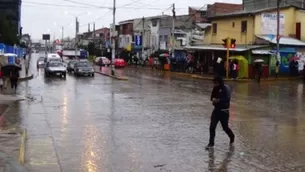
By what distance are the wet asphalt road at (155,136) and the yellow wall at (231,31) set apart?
2606 cm

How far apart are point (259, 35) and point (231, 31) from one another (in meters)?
4.70

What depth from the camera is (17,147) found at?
36.5ft

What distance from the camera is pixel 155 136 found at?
13055 millimetres

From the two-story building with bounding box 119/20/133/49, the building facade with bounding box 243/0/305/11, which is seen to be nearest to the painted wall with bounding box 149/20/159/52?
the two-story building with bounding box 119/20/133/49

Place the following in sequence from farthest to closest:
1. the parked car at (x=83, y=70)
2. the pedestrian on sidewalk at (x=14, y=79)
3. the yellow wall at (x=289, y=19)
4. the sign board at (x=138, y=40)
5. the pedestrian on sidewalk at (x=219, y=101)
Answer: the sign board at (x=138, y=40) < the yellow wall at (x=289, y=19) < the parked car at (x=83, y=70) < the pedestrian on sidewalk at (x=14, y=79) < the pedestrian on sidewalk at (x=219, y=101)

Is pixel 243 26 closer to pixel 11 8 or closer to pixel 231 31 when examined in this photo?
pixel 231 31

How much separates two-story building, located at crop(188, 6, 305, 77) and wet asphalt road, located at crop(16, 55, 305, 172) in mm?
21655

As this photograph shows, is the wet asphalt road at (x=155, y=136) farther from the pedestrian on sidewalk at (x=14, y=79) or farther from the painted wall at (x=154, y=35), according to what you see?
the painted wall at (x=154, y=35)

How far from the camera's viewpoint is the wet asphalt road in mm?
9695

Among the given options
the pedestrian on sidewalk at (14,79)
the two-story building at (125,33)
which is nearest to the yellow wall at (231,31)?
the pedestrian on sidewalk at (14,79)

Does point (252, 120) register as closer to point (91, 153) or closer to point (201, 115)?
point (201, 115)

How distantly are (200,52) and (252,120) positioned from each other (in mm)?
39010

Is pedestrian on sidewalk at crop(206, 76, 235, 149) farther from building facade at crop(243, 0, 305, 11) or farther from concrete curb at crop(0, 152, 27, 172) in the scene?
building facade at crop(243, 0, 305, 11)

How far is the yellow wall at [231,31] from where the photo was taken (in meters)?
47.9
